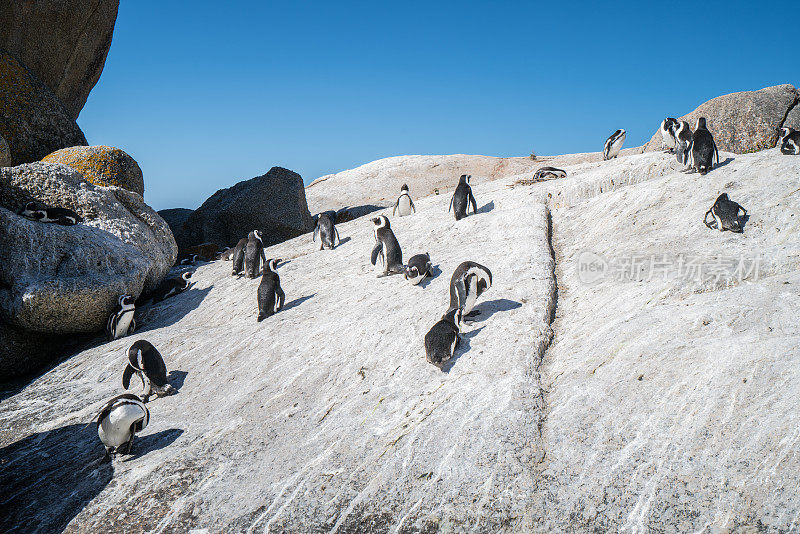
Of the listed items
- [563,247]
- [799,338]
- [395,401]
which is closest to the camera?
[799,338]

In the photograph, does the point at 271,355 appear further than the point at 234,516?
Yes

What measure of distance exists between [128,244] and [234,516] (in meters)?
8.24

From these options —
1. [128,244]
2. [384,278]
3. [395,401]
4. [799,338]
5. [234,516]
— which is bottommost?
[234,516]

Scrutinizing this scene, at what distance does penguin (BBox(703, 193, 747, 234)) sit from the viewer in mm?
7238

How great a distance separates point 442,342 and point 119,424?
368cm

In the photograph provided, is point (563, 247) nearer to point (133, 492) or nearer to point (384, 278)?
point (384, 278)

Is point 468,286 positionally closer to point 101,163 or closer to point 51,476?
point 51,476

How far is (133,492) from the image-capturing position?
15.8 ft

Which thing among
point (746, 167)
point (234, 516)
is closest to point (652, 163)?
point (746, 167)

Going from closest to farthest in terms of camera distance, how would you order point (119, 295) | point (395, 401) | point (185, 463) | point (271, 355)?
point (185, 463) → point (395, 401) → point (271, 355) → point (119, 295)

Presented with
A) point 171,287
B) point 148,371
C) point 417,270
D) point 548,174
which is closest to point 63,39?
point 171,287

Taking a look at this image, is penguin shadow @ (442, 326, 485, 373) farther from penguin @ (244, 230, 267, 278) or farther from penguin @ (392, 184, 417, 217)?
penguin @ (392, 184, 417, 217)

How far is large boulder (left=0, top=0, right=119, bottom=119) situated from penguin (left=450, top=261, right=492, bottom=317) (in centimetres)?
1483

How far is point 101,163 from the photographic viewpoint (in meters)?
12.9
